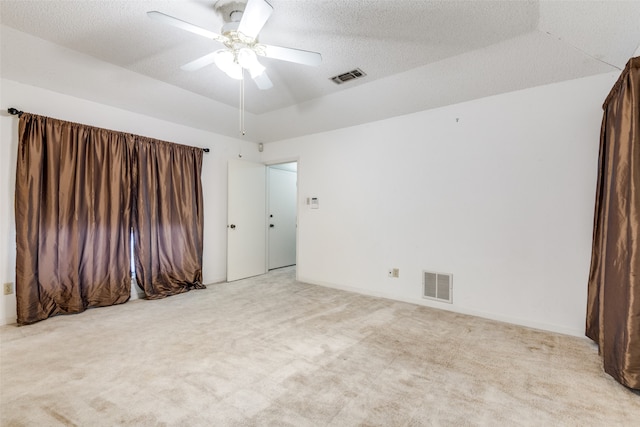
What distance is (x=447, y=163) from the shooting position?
3.50 metres

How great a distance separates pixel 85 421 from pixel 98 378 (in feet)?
1.54

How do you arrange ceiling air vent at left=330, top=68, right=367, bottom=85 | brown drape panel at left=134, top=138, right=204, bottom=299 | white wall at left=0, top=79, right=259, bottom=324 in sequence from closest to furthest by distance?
white wall at left=0, top=79, right=259, bottom=324 < ceiling air vent at left=330, top=68, right=367, bottom=85 < brown drape panel at left=134, top=138, right=204, bottom=299

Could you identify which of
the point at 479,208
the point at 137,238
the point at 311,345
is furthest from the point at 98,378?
the point at 479,208

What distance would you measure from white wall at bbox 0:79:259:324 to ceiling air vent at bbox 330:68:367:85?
2.45 m

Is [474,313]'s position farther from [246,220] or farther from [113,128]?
[113,128]

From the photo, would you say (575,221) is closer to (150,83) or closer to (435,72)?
(435,72)

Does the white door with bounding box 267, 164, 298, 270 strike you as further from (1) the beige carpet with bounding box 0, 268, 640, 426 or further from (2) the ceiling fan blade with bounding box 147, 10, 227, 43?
(2) the ceiling fan blade with bounding box 147, 10, 227, 43

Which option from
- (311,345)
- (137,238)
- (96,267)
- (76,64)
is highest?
(76,64)

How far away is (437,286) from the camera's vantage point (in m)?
3.54

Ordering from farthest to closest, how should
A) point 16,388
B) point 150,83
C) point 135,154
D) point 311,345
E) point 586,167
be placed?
point 135,154
point 150,83
point 586,167
point 311,345
point 16,388

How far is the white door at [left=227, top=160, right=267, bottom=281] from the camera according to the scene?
4.84 metres

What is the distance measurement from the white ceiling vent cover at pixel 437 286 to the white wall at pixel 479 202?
0.06m

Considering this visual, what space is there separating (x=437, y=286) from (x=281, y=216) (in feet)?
11.1

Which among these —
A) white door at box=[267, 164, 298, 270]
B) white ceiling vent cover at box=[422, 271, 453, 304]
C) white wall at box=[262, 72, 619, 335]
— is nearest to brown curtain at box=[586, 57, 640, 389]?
white wall at box=[262, 72, 619, 335]
